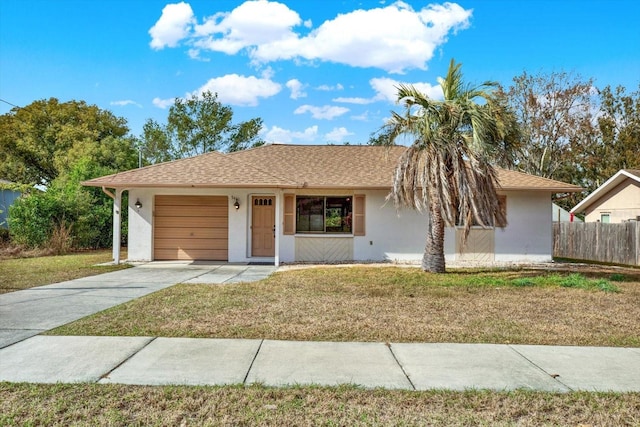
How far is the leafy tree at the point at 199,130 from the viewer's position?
110 feet

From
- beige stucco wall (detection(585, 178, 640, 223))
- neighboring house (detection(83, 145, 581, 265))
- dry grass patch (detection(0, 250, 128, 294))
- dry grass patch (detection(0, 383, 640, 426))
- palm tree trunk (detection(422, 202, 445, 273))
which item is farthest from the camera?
beige stucco wall (detection(585, 178, 640, 223))

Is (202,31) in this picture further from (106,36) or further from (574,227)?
(574,227)

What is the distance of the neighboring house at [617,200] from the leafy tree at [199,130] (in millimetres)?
23867

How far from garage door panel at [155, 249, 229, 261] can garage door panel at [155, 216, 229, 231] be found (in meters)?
0.86

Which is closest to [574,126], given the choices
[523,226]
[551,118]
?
[551,118]

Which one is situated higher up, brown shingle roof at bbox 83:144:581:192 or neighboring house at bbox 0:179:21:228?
brown shingle roof at bbox 83:144:581:192

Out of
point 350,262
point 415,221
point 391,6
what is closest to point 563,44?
point 391,6

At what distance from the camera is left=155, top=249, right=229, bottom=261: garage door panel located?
49.2 feet

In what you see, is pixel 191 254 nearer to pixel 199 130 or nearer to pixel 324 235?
pixel 324 235

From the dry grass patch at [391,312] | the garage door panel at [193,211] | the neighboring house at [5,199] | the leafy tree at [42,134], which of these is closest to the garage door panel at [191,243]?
the garage door panel at [193,211]

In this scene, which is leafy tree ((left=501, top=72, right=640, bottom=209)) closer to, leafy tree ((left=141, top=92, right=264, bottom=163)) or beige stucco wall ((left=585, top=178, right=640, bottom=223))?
beige stucco wall ((left=585, top=178, right=640, bottom=223))

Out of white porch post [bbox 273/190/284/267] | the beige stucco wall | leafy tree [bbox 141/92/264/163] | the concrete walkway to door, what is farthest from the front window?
leafy tree [bbox 141/92/264/163]

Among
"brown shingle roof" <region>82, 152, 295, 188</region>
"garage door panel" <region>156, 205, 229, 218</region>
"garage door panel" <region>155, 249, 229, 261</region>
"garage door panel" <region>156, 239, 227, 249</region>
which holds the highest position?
"brown shingle roof" <region>82, 152, 295, 188</region>

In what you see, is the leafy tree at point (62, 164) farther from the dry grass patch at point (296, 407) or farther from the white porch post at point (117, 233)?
the dry grass patch at point (296, 407)
